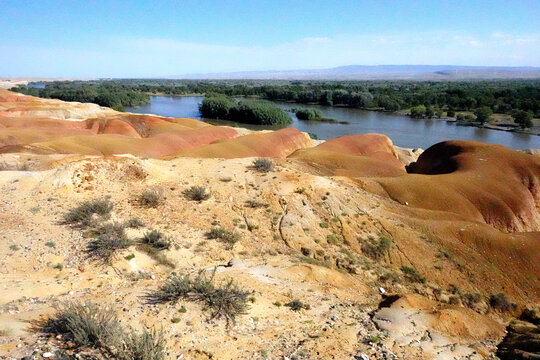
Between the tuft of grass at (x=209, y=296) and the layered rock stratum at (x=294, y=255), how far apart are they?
0.19 m

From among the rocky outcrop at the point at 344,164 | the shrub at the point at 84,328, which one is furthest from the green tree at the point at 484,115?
the shrub at the point at 84,328

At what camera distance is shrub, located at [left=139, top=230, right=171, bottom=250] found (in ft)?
32.8

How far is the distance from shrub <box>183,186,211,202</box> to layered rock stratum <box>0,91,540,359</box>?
0.33 m

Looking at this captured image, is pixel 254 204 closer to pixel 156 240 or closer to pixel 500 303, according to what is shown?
pixel 156 240

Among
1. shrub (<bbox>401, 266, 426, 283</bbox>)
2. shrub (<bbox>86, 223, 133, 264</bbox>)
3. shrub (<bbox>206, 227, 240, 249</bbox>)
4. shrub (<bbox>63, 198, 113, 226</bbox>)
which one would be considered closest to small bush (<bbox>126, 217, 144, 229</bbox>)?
shrub (<bbox>86, 223, 133, 264</bbox>)

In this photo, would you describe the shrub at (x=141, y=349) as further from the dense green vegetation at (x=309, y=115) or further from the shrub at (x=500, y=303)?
the dense green vegetation at (x=309, y=115)

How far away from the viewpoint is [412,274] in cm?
1223

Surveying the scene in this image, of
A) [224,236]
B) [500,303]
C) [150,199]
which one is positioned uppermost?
[150,199]

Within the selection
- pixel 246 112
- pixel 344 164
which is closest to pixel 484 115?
pixel 246 112

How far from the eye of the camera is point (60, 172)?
512 inches

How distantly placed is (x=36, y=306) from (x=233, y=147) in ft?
71.9

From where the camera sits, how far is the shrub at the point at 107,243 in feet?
29.7

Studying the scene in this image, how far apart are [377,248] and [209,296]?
25.5ft

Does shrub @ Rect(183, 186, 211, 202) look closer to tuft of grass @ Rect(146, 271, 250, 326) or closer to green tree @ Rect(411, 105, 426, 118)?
tuft of grass @ Rect(146, 271, 250, 326)
